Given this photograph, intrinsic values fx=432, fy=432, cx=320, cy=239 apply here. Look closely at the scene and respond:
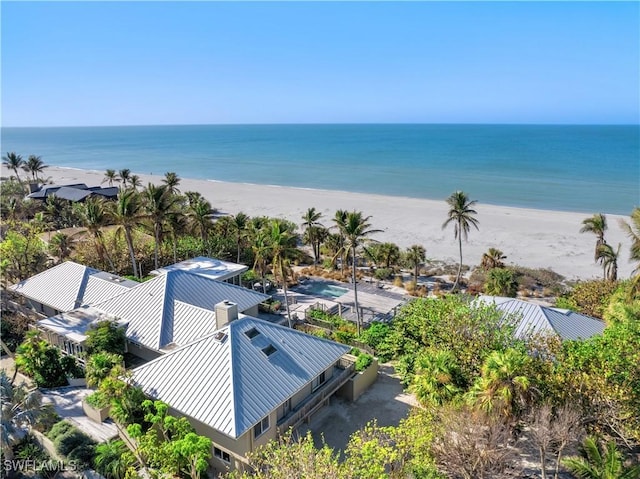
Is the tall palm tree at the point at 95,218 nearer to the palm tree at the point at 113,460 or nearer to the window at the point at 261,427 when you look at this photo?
the palm tree at the point at 113,460

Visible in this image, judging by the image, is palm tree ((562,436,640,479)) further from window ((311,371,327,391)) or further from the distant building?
the distant building

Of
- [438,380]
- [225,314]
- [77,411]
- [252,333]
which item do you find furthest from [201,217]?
[438,380]

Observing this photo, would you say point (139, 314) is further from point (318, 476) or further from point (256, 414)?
point (318, 476)

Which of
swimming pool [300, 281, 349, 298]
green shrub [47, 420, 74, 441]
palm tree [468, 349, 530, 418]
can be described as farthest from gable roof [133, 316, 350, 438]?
swimming pool [300, 281, 349, 298]

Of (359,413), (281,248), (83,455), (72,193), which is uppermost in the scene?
(72,193)

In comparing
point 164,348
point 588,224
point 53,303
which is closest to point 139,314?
point 164,348

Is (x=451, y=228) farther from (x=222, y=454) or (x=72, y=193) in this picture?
(x=72, y=193)
